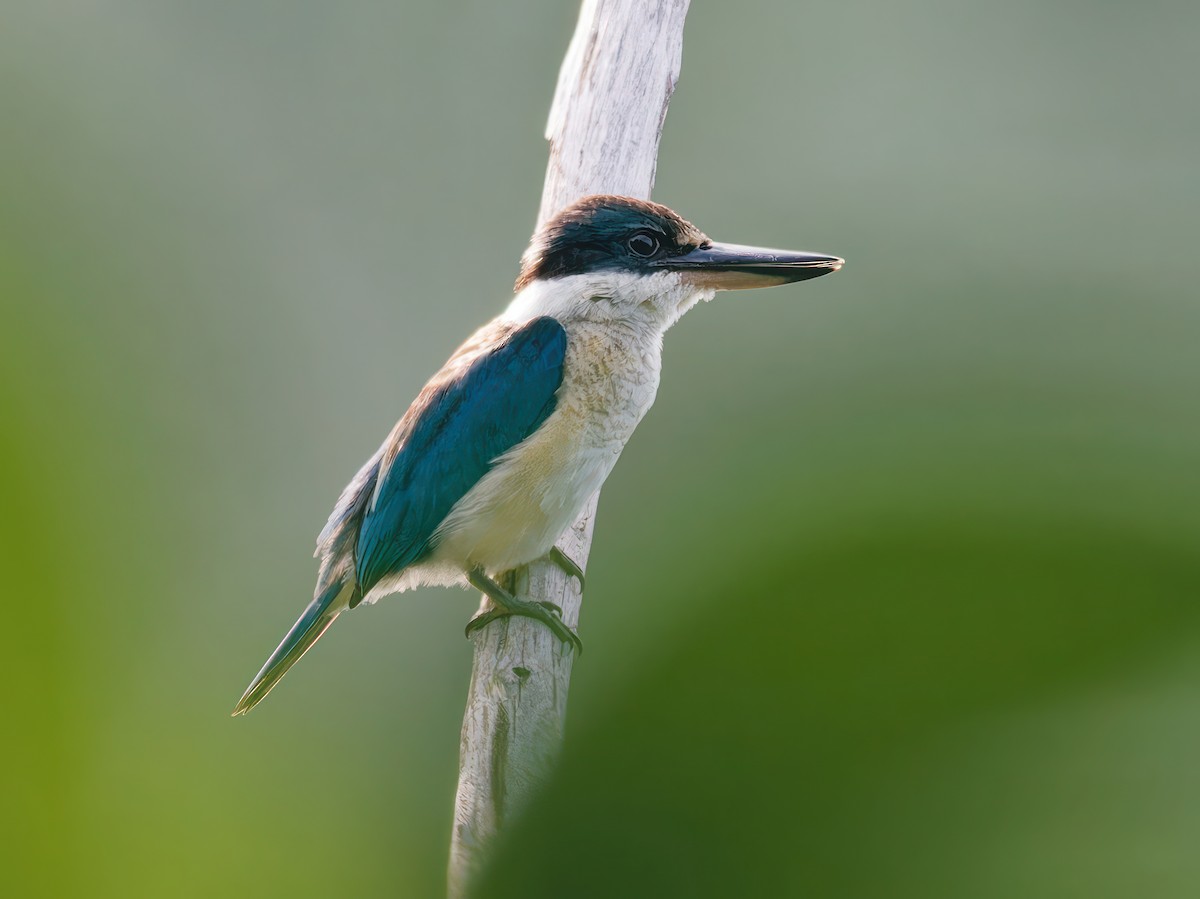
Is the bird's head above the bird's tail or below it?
above

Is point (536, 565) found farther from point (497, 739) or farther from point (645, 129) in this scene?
point (645, 129)

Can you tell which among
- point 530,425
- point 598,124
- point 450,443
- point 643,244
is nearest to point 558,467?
point 530,425

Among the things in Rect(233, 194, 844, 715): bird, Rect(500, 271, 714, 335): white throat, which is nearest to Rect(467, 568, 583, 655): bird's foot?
Rect(233, 194, 844, 715): bird

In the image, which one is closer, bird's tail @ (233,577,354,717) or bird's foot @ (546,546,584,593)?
bird's tail @ (233,577,354,717)

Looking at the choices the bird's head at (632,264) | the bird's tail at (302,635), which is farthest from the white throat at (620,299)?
the bird's tail at (302,635)

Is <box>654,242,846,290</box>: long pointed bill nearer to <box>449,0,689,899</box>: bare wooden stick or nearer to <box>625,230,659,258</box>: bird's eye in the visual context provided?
<box>625,230,659,258</box>: bird's eye

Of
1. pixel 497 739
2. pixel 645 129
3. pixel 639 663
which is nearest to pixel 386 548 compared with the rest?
pixel 497 739

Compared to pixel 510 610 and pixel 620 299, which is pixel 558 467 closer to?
pixel 510 610
